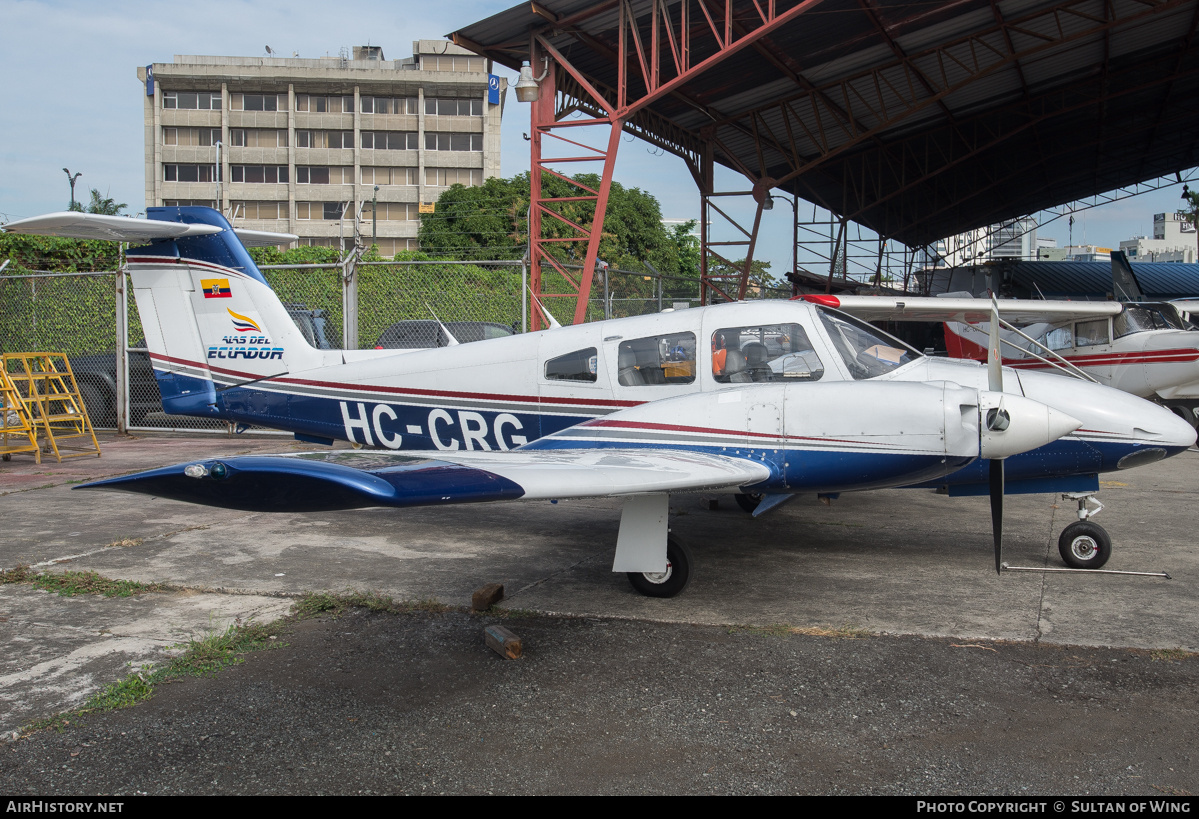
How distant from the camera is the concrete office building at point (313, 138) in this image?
74.0 metres

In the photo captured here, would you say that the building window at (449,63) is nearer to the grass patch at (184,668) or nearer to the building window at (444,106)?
the building window at (444,106)

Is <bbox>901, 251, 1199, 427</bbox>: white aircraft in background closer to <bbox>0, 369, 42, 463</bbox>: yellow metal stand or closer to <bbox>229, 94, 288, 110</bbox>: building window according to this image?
<bbox>0, 369, 42, 463</bbox>: yellow metal stand

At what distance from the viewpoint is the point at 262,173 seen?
75.0 metres

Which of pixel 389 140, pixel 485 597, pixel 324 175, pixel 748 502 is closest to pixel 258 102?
pixel 324 175

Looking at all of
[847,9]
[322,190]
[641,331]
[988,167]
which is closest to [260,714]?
[641,331]

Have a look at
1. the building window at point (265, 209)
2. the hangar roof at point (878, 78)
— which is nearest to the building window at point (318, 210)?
the building window at point (265, 209)

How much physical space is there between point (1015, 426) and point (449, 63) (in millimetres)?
80689

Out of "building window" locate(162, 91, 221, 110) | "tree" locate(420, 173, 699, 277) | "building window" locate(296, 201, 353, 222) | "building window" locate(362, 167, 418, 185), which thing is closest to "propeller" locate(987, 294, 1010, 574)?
"tree" locate(420, 173, 699, 277)

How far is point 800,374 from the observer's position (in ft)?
20.2

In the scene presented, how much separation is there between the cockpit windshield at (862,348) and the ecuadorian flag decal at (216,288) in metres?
5.79

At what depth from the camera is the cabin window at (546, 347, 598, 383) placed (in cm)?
684

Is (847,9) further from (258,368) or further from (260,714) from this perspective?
(260,714)

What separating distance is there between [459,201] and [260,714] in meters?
61.0

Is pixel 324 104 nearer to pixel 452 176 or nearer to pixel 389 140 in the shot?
pixel 389 140
